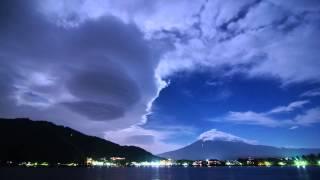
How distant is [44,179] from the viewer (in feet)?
394

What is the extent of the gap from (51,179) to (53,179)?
0.75 m

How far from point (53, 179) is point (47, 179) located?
7.59ft

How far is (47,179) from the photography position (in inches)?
4715

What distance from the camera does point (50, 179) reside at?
392 ft

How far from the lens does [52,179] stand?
120m

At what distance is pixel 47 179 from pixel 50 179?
1.17m

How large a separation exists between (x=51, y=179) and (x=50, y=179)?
39 centimetres

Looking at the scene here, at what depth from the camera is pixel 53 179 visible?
11944 cm

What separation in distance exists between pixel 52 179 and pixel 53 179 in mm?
390

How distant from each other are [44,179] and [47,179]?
49.1 inches

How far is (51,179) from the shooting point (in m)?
120
